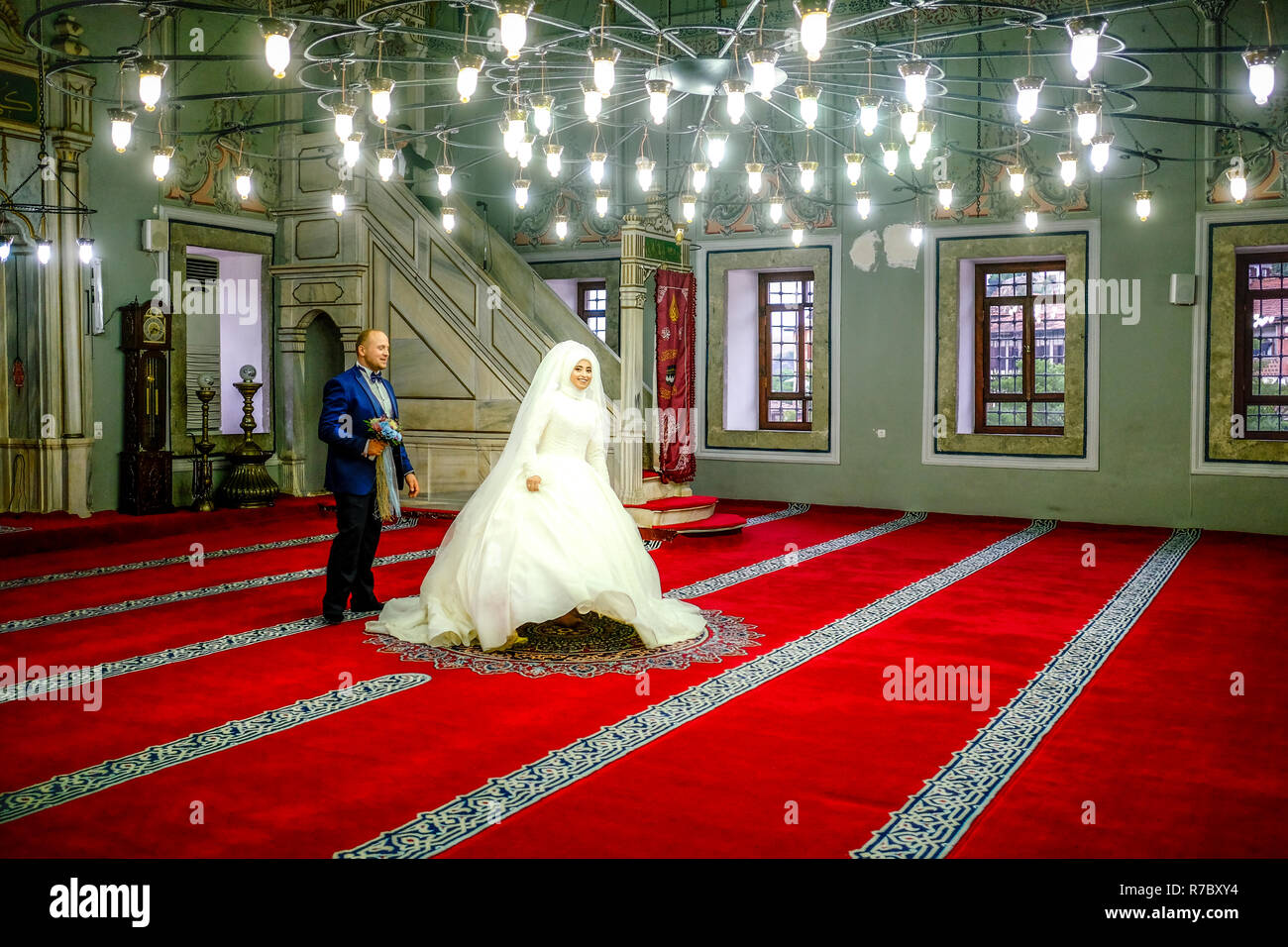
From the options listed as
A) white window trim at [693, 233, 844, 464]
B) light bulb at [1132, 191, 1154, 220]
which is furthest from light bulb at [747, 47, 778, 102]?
white window trim at [693, 233, 844, 464]

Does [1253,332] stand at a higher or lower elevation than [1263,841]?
higher

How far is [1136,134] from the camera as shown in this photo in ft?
32.4

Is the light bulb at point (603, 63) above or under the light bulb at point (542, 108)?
under

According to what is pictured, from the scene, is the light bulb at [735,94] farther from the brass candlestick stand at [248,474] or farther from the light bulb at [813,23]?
the brass candlestick stand at [248,474]

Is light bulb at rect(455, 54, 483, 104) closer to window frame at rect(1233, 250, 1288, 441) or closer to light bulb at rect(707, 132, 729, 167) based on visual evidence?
light bulb at rect(707, 132, 729, 167)

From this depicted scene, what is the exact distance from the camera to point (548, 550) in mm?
4793

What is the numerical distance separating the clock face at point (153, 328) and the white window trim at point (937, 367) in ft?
22.6

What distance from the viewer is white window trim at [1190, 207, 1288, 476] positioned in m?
9.35

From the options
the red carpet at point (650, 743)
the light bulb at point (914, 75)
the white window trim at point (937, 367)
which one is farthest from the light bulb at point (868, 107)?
the white window trim at point (937, 367)

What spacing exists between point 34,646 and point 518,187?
197 inches

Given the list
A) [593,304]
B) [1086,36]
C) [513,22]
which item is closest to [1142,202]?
[1086,36]

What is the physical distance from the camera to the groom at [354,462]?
5.30 metres
